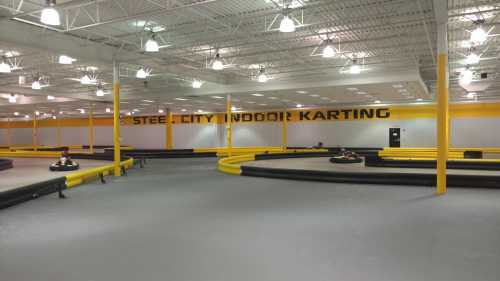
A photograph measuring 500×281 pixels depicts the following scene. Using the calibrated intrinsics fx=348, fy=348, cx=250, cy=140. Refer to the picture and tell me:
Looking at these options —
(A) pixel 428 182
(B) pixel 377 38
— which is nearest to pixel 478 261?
(A) pixel 428 182

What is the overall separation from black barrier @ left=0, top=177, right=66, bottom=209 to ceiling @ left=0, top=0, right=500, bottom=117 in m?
3.51

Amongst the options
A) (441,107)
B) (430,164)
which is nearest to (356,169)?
(430,164)

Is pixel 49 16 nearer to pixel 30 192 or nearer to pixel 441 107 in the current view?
pixel 30 192

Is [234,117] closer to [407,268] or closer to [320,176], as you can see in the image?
[320,176]

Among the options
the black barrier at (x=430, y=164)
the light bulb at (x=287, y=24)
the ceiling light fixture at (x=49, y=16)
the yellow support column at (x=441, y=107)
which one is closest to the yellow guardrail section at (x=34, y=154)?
the ceiling light fixture at (x=49, y=16)

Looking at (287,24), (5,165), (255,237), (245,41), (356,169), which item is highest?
(245,41)

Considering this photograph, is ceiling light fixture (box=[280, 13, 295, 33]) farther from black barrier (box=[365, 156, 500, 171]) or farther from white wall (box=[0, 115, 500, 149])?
white wall (box=[0, 115, 500, 149])

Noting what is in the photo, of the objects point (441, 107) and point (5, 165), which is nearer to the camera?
point (441, 107)

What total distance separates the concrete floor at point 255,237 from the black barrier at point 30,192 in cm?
22

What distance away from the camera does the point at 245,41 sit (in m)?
10.2

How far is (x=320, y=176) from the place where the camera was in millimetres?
9773

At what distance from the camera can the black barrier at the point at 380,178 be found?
8328 mm

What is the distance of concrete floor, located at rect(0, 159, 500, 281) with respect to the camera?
345 cm

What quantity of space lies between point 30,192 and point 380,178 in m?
8.17
